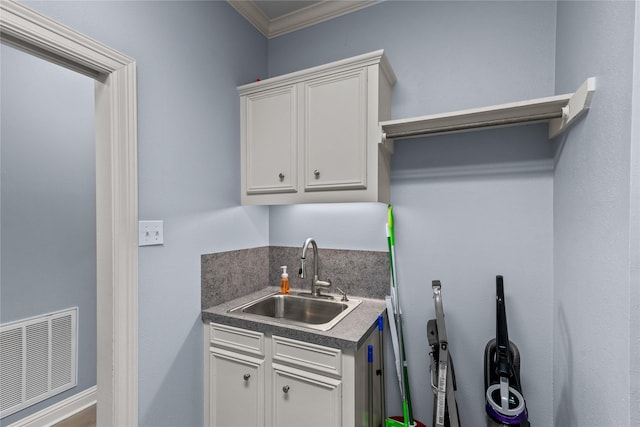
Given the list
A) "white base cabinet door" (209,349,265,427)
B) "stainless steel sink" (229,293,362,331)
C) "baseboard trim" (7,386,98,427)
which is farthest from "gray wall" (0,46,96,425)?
"stainless steel sink" (229,293,362,331)

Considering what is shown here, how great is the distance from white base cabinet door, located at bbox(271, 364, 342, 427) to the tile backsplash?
2.01 feet

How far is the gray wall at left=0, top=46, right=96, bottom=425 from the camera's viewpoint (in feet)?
6.00

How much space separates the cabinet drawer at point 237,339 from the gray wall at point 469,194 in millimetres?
835

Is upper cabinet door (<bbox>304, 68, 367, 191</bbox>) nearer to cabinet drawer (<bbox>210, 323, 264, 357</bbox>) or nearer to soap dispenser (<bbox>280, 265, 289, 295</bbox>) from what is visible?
soap dispenser (<bbox>280, 265, 289, 295</bbox>)

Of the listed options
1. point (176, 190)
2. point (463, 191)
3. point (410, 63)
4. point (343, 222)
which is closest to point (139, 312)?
point (176, 190)

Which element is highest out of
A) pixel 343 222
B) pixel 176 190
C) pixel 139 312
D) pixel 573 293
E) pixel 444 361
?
pixel 176 190

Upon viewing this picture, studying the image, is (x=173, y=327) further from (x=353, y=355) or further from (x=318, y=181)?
(x=318, y=181)

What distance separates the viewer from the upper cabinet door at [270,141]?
5.65ft

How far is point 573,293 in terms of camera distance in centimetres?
112

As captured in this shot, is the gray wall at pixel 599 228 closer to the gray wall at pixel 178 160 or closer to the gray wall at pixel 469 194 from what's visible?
the gray wall at pixel 469 194

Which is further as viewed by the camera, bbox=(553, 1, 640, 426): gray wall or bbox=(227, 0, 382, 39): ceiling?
bbox=(227, 0, 382, 39): ceiling

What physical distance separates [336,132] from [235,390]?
4.97 ft

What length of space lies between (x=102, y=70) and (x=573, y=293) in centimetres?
213

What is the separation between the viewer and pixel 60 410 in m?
1.99
